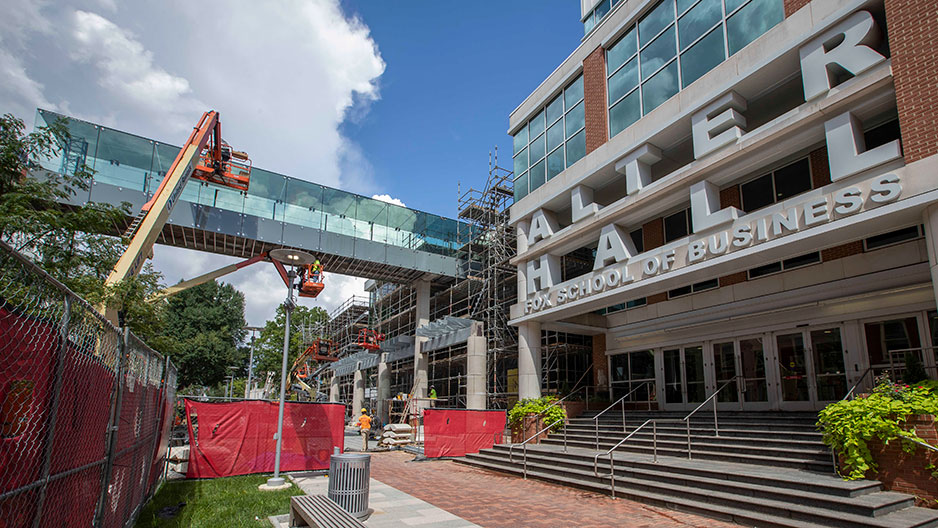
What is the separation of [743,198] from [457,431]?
39.5 ft

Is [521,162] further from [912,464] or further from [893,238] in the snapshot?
[912,464]

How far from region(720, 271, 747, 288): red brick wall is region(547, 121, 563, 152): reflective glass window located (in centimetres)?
806

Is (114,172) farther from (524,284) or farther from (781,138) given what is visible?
(781,138)

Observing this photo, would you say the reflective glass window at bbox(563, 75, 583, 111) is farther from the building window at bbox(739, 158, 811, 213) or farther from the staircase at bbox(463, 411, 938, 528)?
the staircase at bbox(463, 411, 938, 528)

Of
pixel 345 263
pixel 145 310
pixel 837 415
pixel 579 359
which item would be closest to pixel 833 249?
pixel 837 415

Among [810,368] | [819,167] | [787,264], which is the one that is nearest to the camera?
[810,368]

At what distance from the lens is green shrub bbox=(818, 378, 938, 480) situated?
28.7 ft

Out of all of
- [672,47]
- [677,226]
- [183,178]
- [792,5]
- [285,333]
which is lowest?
[285,333]

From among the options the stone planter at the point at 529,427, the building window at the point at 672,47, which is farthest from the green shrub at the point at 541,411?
the building window at the point at 672,47

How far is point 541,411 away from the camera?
1855 centimetres

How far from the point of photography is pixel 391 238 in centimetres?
3056

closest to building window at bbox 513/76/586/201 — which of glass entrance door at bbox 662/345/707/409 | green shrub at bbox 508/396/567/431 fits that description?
glass entrance door at bbox 662/345/707/409

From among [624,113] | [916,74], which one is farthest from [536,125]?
[916,74]

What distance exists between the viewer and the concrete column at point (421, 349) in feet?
102
